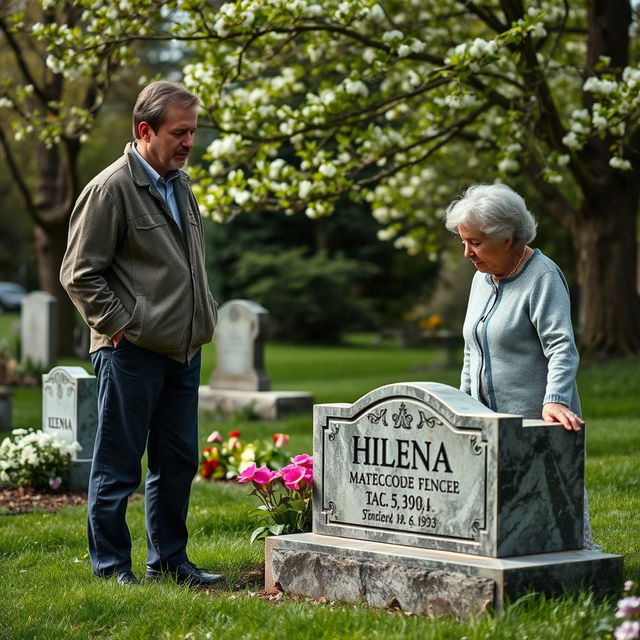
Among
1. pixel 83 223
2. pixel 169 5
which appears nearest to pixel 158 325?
pixel 83 223

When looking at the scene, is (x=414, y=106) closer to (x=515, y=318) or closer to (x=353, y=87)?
(x=353, y=87)

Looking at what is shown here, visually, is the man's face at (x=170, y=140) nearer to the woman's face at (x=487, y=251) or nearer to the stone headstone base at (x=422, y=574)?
the woman's face at (x=487, y=251)

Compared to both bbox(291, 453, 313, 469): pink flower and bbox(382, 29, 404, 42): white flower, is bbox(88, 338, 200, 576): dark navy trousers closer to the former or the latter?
bbox(291, 453, 313, 469): pink flower

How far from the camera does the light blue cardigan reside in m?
4.73

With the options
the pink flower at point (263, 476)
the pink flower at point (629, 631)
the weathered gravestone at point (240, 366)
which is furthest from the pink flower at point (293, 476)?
the weathered gravestone at point (240, 366)

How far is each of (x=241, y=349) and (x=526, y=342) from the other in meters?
11.6

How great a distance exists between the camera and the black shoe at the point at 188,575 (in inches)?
214

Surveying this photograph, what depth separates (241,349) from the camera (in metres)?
16.2

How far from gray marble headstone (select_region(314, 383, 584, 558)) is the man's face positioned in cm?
139

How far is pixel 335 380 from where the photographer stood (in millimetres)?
23672

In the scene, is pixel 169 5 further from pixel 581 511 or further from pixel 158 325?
pixel 581 511

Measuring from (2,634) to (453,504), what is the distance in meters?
1.90

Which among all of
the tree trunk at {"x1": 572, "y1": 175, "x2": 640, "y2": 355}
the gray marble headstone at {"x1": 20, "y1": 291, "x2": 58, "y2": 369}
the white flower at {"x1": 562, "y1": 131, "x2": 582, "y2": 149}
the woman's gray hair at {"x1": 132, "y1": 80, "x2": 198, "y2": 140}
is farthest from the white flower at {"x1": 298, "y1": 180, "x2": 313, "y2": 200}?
the gray marble headstone at {"x1": 20, "y1": 291, "x2": 58, "y2": 369}

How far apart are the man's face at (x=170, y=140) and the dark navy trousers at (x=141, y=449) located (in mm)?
861
